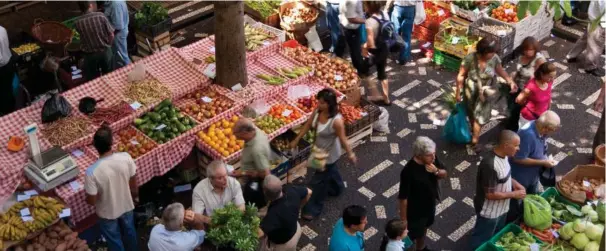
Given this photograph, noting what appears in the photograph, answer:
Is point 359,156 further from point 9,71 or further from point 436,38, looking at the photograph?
point 9,71

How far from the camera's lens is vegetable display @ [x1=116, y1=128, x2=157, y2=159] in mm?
8406

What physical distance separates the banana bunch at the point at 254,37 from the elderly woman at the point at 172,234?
4268 mm

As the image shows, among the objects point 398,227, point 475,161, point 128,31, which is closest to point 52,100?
point 128,31

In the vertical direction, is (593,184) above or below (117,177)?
Answer: below

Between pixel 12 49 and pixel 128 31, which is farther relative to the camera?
pixel 128 31

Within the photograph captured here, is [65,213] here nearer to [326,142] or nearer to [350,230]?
[326,142]

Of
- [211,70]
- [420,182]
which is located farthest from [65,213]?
[420,182]

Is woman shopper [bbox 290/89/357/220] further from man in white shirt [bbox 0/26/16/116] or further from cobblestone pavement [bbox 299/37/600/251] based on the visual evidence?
man in white shirt [bbox 0/26/16/116]

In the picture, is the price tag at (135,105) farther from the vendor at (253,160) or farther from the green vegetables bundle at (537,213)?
the green vegetables bundle at (537,213)

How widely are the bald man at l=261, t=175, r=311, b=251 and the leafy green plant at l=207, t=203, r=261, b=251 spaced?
0.53 feet

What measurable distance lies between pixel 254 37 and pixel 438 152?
3156 millimetres

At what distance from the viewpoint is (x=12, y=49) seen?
35.3 feet

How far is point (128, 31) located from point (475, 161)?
5.76 meters

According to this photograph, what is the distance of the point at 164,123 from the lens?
882cm
